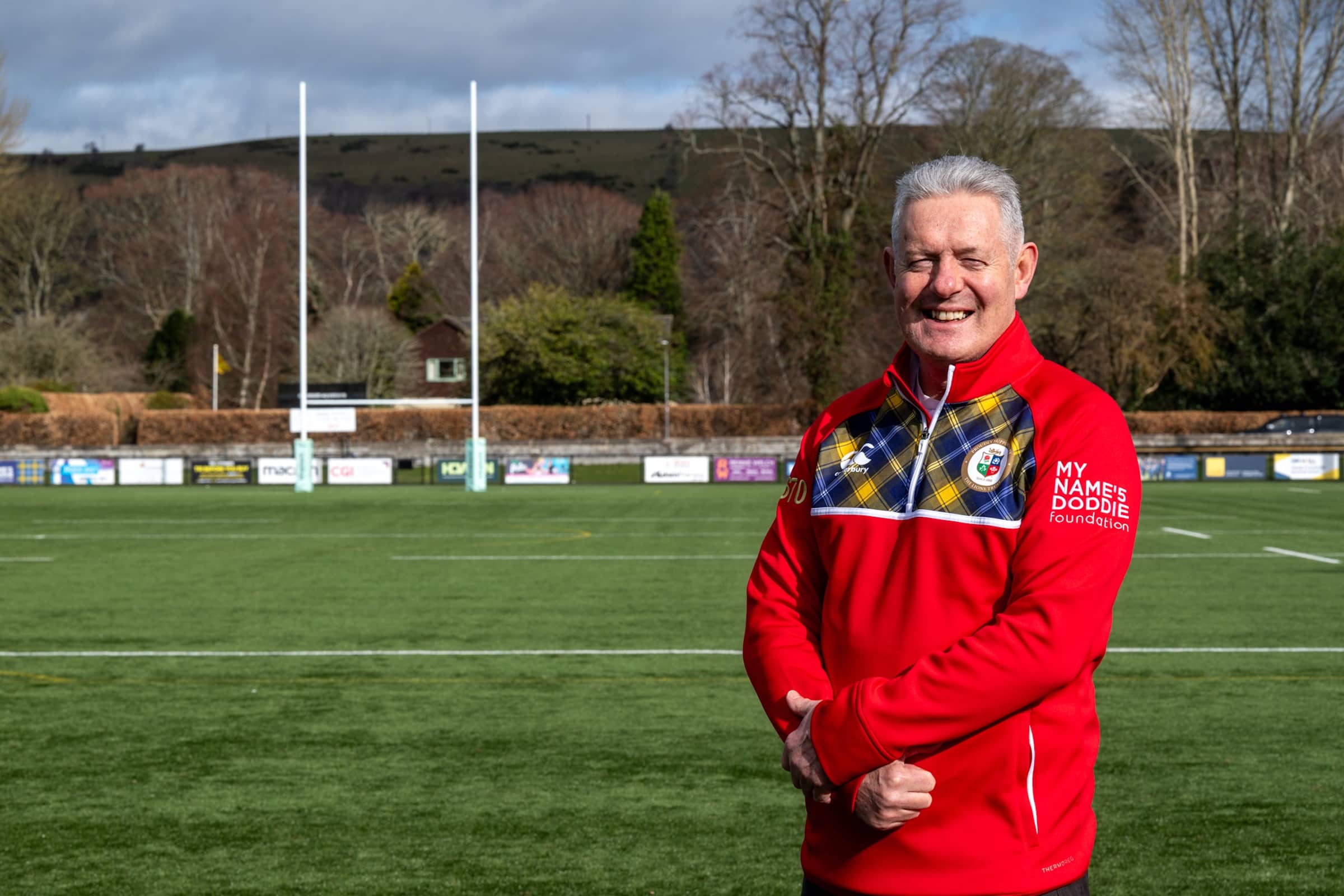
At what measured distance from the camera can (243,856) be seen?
5441mm

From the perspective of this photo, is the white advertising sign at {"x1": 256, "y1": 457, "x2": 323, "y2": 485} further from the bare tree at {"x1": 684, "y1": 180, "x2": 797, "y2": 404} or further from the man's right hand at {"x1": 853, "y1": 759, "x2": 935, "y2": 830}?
the man's right hand at {"x1": 853, "y1": 759, "x2": 935, "y2": 830}

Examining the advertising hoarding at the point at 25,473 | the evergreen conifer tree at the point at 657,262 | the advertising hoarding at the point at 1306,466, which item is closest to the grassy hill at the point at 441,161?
the evergreen conifer tree at the point at 657,262

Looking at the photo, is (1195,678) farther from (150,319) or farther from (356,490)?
(150,319)

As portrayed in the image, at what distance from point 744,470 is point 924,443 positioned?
36.1 meters

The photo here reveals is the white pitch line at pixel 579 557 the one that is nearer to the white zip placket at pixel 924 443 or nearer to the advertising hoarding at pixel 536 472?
the white zip placket at pixel 924 443

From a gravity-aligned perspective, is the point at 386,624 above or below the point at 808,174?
below

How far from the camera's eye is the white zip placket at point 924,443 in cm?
244

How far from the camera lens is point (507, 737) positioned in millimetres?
7547

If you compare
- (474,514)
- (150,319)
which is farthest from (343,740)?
(150,319)

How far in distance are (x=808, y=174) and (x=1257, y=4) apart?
17.2 metres

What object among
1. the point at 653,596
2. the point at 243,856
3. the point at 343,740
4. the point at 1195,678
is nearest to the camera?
the point at 243,856

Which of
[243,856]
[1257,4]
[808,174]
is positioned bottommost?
[243,856]

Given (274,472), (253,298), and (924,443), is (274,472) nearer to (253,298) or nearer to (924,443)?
(924,443)

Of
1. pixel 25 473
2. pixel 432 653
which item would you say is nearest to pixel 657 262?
pixel 25 473
